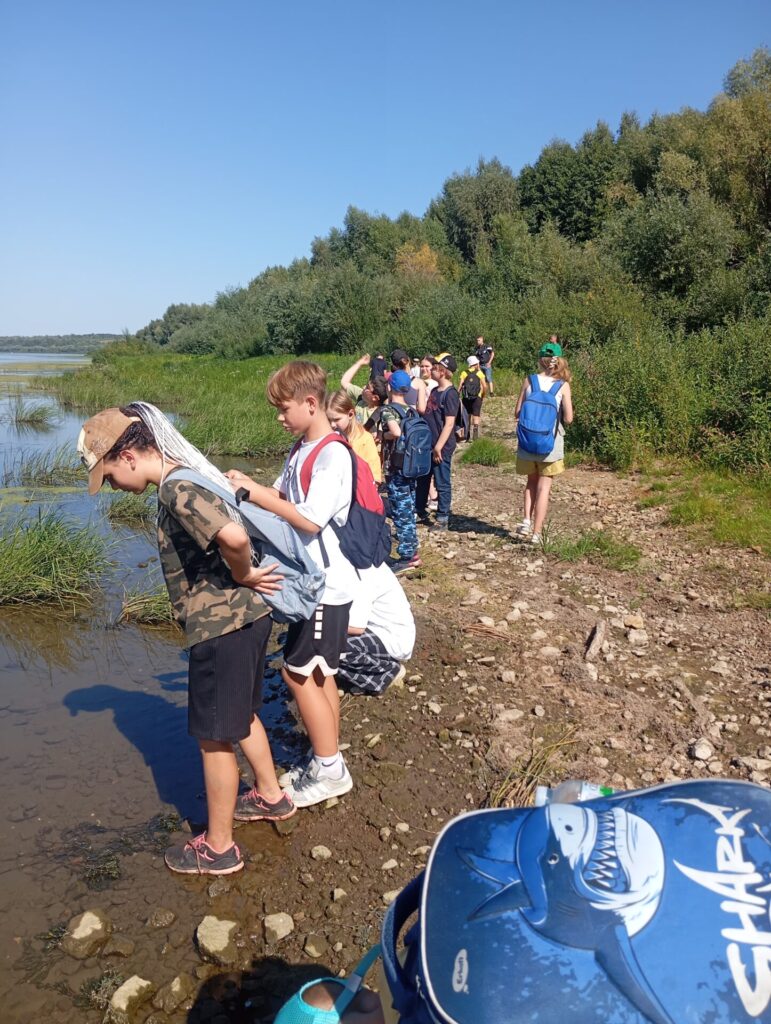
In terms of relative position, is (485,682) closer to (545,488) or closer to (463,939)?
(545,488)

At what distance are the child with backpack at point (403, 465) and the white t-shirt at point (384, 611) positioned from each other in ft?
9.94

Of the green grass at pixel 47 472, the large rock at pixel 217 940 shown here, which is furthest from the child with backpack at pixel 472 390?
the large rock at pixel 217 940

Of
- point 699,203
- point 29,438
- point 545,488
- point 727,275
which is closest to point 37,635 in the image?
point 545,488

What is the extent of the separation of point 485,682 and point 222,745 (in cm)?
221

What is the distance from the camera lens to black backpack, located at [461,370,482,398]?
1261 cm

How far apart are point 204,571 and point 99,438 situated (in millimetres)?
585

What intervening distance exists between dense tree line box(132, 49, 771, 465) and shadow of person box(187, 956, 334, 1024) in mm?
7866

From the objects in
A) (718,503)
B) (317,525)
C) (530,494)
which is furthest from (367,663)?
(718,503)

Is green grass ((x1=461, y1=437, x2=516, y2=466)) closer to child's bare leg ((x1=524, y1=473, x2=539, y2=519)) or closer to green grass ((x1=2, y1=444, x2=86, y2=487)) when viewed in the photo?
child's bare leg ((x1=524, y1=473, x2=539, y2=519))

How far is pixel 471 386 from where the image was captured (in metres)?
12.6

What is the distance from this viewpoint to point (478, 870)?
3.93ft

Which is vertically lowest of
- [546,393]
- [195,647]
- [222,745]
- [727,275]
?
[222,745]

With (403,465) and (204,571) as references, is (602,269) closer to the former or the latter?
(403,465)

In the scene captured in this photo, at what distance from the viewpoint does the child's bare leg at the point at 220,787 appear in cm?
282
